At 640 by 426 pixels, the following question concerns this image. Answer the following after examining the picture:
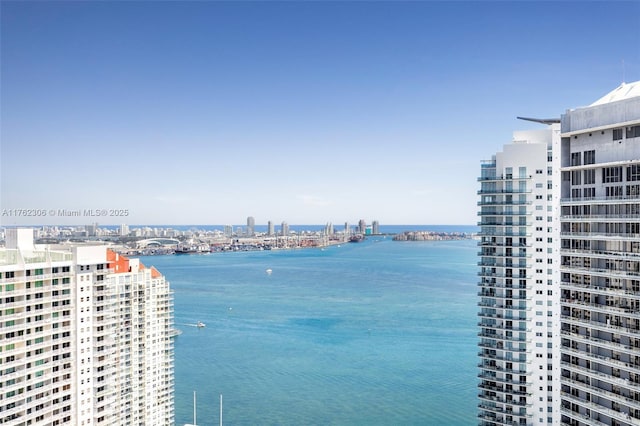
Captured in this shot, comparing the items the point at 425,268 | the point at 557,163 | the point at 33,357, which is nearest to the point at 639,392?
the point at 557,163

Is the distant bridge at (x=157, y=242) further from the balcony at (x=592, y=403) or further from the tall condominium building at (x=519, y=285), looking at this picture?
the balcony at (x=592, y=403)

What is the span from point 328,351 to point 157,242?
67973mm

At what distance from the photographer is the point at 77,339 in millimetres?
15812

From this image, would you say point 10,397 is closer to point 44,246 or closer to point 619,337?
point 44,246

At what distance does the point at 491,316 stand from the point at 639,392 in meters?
8.36

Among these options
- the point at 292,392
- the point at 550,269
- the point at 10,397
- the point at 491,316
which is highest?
the point at 550,269

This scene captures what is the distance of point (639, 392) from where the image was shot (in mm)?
10078

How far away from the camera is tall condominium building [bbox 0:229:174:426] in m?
14.1

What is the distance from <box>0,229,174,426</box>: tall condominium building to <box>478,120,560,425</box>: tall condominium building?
12.1 metres

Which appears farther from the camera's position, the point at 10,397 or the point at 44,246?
the point at 44,246

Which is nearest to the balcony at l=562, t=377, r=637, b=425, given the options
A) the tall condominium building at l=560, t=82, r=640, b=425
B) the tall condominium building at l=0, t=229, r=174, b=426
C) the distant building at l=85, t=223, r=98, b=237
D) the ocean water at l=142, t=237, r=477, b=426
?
the tall condominium building at l=560, t=82, r=640, b=425

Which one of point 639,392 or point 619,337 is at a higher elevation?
point 619,337

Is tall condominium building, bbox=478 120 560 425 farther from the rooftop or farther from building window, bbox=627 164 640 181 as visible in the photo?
building window, bbox=627 164 640 181

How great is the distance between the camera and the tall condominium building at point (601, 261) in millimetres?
10484
